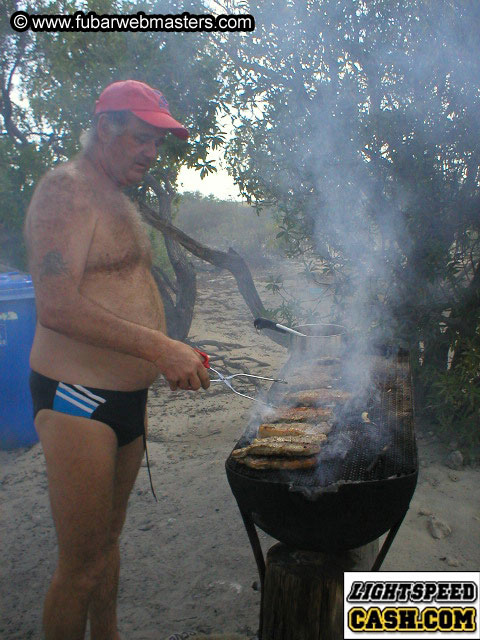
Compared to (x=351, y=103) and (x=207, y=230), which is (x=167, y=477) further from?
(x=207, y=230)

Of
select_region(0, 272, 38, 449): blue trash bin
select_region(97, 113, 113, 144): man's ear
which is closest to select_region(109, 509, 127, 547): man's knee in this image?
select_region(97, 113, 113, 144): man's ear

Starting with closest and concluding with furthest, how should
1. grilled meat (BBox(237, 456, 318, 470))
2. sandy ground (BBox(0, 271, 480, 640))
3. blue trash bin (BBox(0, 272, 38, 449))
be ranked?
grilled meat (BBox(237, 456, 318, 470)) → sandy ground (BBox(0, 271, 480, 640)) → blue trash bin (BBox(0, 272, 38, 449))

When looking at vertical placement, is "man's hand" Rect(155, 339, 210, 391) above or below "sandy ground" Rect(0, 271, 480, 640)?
above

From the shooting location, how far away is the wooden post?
205 centimetres

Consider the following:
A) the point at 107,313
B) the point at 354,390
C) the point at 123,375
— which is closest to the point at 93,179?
the point at 107,313

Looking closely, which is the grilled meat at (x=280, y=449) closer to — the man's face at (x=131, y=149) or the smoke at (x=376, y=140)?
the man's face at (x=131, y=149)

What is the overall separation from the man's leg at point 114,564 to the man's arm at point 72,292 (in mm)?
650

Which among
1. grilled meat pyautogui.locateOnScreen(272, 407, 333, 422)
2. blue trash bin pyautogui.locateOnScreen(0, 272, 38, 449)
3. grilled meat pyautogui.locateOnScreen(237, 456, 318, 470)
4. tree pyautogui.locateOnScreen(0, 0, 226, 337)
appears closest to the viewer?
grilled meat pyautogui.locateOnScreen(237, 456, 318, 470)

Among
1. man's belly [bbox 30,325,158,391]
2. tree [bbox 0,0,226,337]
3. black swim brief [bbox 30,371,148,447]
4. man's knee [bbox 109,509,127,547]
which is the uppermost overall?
tree [bbox 0,0,226,337]

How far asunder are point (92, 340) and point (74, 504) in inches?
25.1

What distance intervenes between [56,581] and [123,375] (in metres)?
0.83

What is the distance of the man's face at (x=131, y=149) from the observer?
2172mm

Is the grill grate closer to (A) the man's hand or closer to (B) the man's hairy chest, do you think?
(A) the man's hand

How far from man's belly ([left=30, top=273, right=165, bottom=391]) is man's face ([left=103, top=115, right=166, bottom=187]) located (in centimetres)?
→ 47
